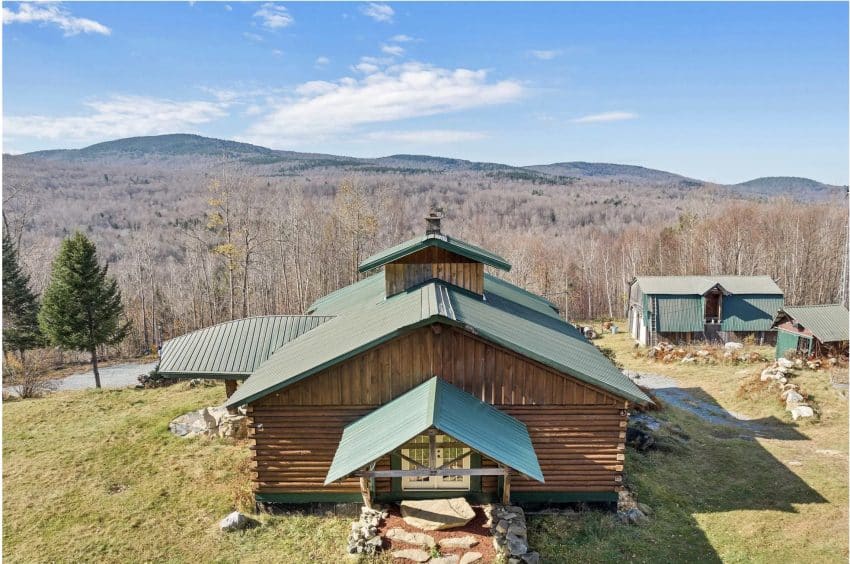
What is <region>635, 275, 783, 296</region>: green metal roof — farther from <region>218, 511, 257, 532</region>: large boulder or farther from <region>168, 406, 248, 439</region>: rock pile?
<region>218, 511, 257, 532</region>: large boulder

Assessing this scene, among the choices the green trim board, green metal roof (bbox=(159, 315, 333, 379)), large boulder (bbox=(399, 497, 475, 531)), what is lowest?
the green trim board

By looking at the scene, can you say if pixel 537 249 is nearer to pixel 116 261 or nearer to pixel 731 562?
pixel 731 562

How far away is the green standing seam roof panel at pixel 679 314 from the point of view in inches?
1309

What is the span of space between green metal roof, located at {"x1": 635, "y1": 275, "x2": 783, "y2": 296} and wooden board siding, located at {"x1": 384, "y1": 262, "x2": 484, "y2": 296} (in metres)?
22.6

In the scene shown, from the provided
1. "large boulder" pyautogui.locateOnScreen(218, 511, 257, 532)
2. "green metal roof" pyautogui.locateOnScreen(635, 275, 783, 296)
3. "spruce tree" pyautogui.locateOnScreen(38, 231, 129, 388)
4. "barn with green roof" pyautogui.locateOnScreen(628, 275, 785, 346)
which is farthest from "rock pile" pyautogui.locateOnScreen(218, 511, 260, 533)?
"green metal roof" pyautogui.locateOnScreen(635, 275, 783, 296)

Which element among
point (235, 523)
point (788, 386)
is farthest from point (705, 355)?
point (235, 523)

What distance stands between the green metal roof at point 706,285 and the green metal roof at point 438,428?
86.7 ft

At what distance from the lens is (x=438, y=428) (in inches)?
384

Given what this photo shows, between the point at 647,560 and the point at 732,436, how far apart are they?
10826mm

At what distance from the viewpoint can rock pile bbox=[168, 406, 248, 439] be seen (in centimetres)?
1725

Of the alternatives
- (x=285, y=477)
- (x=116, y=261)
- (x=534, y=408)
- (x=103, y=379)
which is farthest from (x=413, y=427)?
(x=116, y=261)

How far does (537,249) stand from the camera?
5766 cm

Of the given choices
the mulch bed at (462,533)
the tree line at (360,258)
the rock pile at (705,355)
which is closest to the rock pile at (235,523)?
the mulch bed at (462,533)

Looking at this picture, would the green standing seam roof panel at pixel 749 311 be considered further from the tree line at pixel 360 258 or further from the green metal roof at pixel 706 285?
the tree line at pixel 360 258
